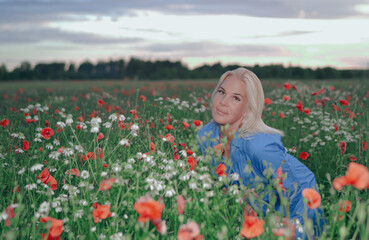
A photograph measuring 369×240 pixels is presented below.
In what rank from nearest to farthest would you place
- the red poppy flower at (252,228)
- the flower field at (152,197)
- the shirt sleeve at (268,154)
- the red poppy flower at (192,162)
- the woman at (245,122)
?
the red poppy flower at (252,228)
the flower field at (152,197)
the red poppy flower at (192,162)
the shirt sleeve at (268,154)
the woman at (245,122)

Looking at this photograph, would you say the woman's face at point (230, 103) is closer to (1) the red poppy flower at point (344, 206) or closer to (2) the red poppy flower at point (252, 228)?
(1) the red poppy flower at point (344, 206)

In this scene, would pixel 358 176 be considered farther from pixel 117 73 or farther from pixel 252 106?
pixel 117 73

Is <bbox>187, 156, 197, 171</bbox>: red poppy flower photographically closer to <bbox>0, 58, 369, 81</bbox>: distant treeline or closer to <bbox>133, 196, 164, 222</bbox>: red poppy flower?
<bbox>133, 196, 164, 222</bbox>: red poppy flower

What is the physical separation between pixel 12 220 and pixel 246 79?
2.38 m

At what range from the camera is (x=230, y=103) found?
3.61 meters

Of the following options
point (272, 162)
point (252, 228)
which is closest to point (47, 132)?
point (272, 162)

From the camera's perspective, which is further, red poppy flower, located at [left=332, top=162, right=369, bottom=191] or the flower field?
the flower field

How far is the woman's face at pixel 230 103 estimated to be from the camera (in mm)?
3602

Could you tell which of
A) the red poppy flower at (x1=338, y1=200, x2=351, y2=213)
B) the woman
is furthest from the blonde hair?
the red poppy flower at (x1=338, y1=200, x2=351, y2=213)

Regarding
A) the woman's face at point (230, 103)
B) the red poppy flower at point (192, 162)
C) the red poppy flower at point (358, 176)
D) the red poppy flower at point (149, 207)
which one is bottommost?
the red poppy flower at point (192, 162)

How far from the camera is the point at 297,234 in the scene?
279 cm

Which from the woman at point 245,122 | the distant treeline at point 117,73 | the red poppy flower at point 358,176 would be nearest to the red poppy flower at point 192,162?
the woman at point 245,122

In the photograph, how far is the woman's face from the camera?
142 inches

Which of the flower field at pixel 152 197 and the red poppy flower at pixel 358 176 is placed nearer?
the red poppy flower at pixel 358 176
